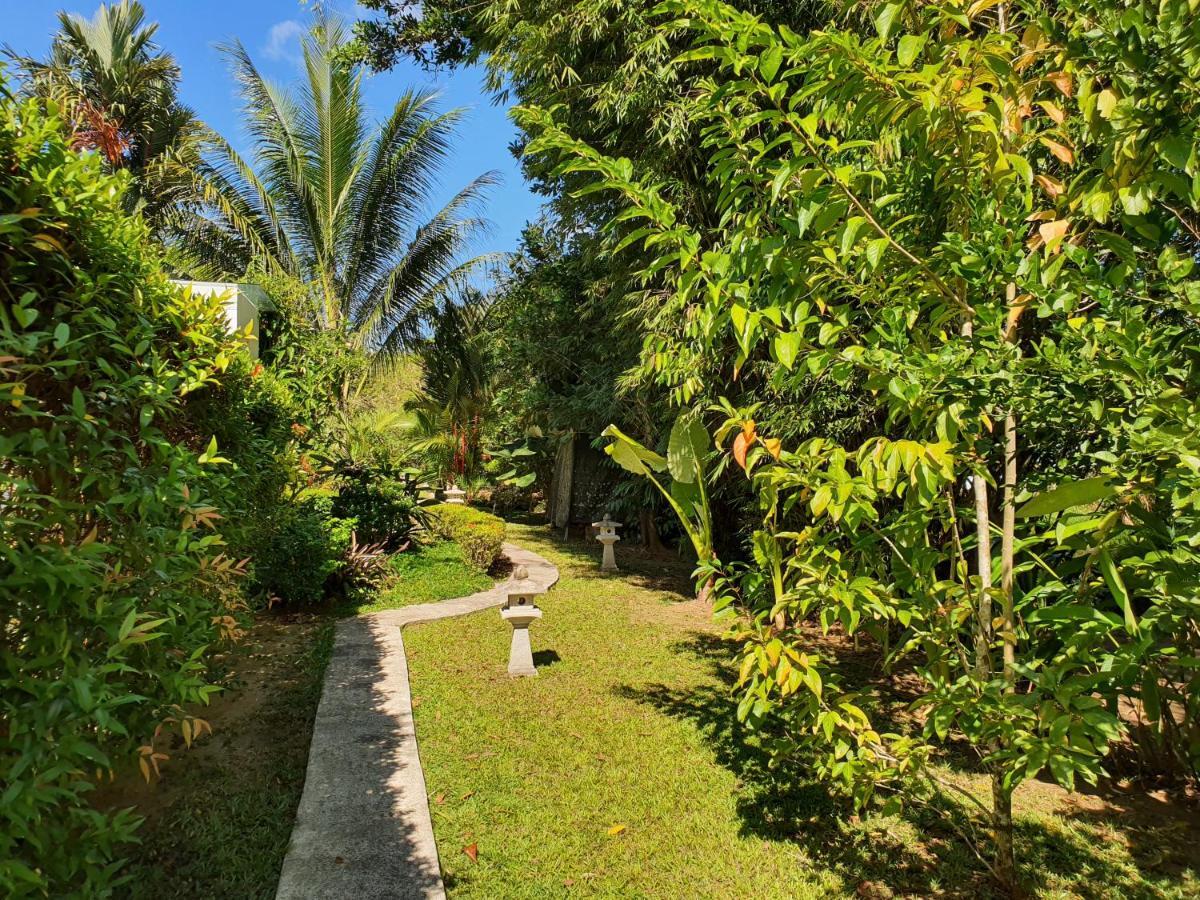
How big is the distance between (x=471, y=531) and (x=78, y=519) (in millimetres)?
7301

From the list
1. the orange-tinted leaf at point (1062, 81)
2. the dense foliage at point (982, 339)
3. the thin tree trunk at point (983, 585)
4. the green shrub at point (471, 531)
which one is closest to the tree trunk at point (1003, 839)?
the dense foliage at point (982, 339)

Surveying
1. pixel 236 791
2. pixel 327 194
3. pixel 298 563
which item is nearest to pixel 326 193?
pixel 327 194

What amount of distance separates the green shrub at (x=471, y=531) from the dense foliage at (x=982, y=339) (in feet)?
22.4

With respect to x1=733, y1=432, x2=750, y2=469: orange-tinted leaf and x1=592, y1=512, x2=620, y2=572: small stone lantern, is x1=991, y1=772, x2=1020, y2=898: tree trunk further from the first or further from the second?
x1=592, y1=512, x2=620, y2=572: small stone lantern

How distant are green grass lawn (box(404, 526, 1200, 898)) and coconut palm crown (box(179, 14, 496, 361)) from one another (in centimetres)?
854

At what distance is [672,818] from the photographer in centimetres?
319

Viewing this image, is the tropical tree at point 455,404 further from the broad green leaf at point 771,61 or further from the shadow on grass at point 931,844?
the broad green leaf at point 771,61

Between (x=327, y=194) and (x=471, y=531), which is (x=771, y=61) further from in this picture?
(x=327, y=194)

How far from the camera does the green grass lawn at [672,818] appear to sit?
272 cm

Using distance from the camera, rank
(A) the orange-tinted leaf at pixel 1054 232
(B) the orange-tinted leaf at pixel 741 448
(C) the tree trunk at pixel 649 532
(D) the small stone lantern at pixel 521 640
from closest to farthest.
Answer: (A) the orange-tinted leaf at pixel 1054 232, (B) the orange-tinted leaf at pixel 741 448, (D) the small stone lantern at pixel 521 640, (C) the tree trunk at pixel 649 532

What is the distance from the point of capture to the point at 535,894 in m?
2.65

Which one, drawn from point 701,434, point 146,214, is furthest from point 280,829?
point 146,214

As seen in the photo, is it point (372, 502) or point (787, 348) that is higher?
point (787, 348)

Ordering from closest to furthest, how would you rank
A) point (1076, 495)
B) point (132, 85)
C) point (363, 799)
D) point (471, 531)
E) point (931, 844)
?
point (1076, 495)
point (931, 844)
point (363, 799)
point (471, 531)
point (132, 85)
